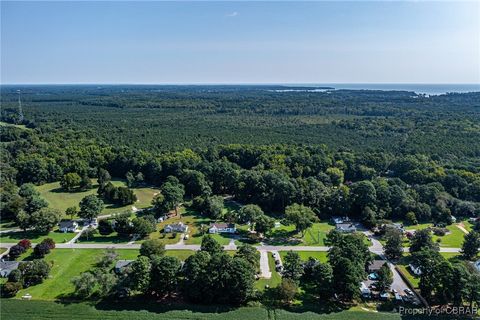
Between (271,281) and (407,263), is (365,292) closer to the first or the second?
(271,281)

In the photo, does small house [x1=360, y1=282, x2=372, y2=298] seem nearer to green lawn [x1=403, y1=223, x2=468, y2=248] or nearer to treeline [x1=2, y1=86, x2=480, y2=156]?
green lawn [x1=403, y1=223, x2=468, y2=248]

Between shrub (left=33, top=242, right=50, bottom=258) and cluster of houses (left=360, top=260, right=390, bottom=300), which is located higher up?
shrub (left=33, top=242, right=50, bottom=258)

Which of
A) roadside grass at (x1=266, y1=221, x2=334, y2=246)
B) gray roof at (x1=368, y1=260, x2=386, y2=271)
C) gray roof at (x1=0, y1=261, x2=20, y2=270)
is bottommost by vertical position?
roadside grass at (x1=266, y1=221, x2=334, y2=246)

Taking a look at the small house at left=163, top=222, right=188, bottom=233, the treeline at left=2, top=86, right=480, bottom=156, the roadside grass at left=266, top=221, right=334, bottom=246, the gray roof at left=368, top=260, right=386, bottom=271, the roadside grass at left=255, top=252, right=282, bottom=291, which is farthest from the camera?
the treeline at left=2, top=86, right=480, bottom=156

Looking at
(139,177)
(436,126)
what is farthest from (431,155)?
(139,177)

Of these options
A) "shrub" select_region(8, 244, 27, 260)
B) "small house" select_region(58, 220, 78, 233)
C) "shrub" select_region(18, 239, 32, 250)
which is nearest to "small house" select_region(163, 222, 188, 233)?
"small house" select_region(58, 220, 78, 233)

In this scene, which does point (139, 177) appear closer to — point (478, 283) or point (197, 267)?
point (197, 267)

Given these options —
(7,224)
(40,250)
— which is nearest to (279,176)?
(40,250)

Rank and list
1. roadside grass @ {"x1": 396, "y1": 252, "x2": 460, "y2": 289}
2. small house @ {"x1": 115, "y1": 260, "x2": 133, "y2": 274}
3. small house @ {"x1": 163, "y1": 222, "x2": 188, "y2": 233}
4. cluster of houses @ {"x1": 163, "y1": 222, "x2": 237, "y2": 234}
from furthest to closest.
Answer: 1. cluster of houses @ {"x1": 163, "y1": 222, "x2": 237, "y2": 234}
2. small house @ {"x1": 163, "y1": 222, "x2": 188, "y2": 233}
3. small house @ {"x1": 115, "y1": 260, "x2": 133, "y2": 274}
4. roadside grass @ {"x1": 396, "y1": 252, "x2": 460, "y2": 289}
